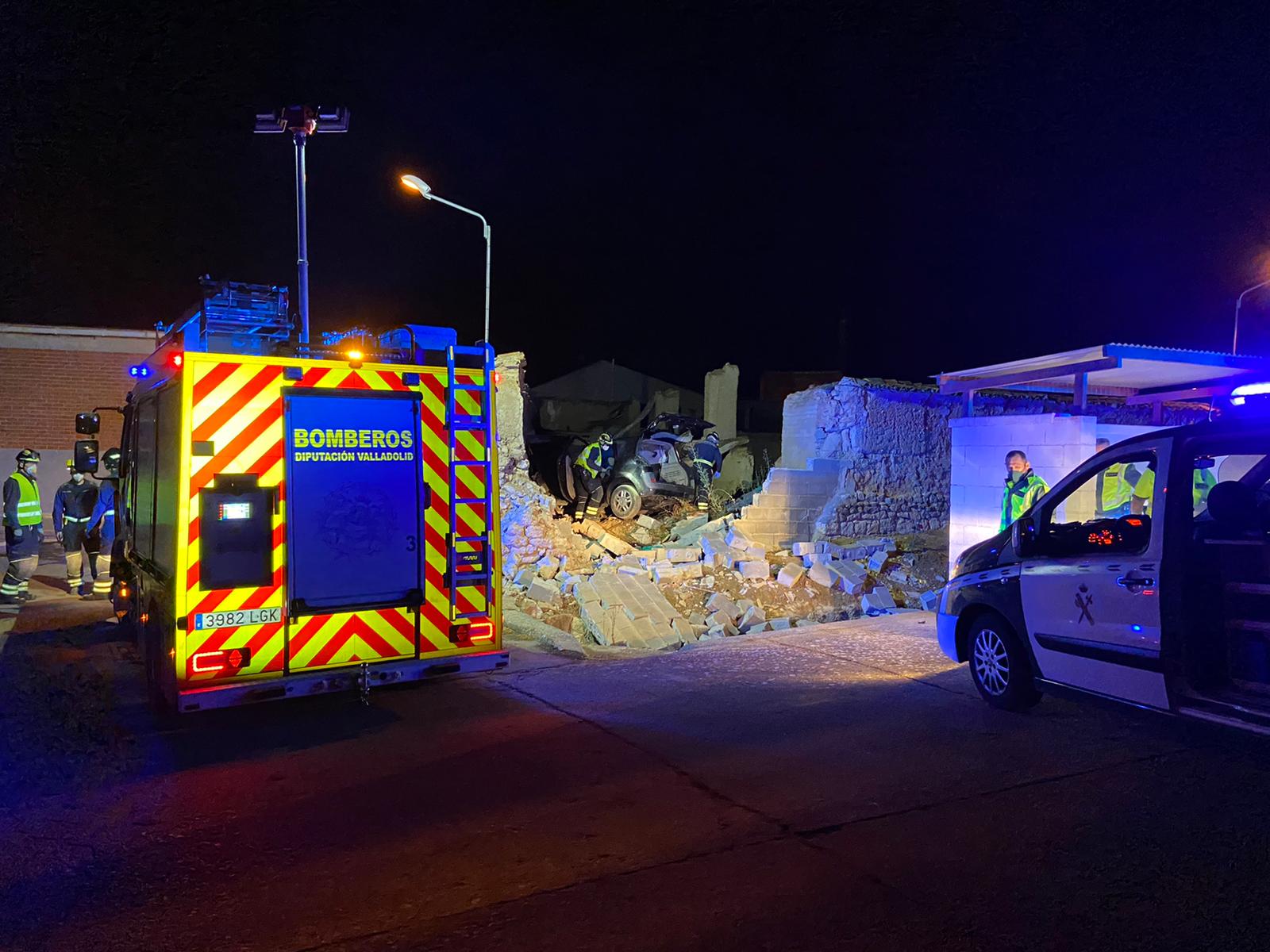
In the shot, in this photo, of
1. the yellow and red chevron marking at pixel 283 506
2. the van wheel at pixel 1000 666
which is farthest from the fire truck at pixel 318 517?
the van wheel at pixel 1000 666

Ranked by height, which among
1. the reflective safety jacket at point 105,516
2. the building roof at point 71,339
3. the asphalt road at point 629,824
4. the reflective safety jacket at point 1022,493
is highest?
the building roof at point 71,339

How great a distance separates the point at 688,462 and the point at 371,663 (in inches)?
473

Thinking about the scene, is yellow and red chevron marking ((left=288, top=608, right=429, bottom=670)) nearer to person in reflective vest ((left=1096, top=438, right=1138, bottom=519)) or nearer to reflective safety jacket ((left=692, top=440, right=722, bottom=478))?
person in reflective vest ((left=1096, top=438, right=1138, bottom=519))

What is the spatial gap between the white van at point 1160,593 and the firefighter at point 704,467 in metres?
11.5

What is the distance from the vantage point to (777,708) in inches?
242

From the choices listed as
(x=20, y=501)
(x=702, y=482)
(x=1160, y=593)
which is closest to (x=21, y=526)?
(x=20, y=501)

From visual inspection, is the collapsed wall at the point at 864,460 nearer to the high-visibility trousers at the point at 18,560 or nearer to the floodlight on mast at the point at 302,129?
the floodlight on mast at the point at 302,129

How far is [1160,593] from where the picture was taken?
483 cm

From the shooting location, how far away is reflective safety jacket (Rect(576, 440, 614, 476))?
1734cm

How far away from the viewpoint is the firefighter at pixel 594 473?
17.3 m

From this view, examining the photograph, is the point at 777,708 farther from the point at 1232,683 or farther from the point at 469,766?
the point at 1232,683

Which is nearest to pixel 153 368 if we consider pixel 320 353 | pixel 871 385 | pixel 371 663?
pixel 320 353

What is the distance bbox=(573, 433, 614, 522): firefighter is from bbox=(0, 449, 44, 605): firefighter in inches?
351

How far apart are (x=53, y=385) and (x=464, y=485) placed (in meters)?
17.7
